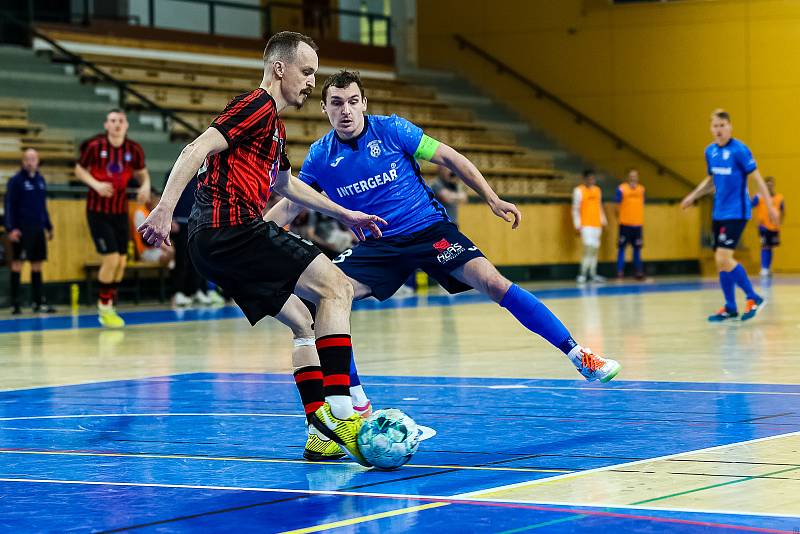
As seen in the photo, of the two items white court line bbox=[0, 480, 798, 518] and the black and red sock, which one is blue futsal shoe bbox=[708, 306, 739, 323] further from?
A: white court line bbox=[0, 480, 798, 518]

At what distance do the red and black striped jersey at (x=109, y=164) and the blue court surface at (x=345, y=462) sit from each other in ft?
20.2

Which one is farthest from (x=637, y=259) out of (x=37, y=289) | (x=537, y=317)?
(x=537, y=317)

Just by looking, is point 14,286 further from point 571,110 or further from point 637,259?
point 571,110

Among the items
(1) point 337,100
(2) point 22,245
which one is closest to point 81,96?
(2) point 22,245

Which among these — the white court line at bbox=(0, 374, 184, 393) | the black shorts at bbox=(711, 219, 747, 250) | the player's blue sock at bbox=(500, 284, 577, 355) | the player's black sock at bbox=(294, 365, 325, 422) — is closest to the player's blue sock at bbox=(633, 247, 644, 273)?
the black shorts at bbox=(711, 219, 747, 250)

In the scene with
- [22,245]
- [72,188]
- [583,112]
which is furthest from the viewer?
[583,112]

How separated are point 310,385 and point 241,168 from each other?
0.98 m

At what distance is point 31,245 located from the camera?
17266 mm

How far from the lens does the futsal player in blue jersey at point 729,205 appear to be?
1341 centimetres

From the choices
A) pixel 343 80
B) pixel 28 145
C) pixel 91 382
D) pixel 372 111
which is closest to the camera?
pixel 343 80

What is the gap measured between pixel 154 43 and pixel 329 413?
2251 cm

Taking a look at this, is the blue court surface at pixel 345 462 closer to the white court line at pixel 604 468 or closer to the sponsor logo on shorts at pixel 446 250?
the white court line at pixel 604 468

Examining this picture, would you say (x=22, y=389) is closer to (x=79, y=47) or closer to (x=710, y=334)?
(x=710, y=334)

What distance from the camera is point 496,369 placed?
9359 millimetres
